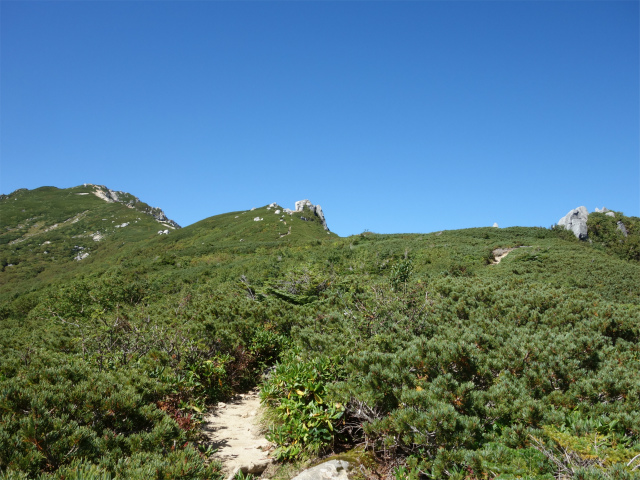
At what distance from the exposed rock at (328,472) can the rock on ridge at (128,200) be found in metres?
104

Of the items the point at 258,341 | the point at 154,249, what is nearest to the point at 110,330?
the point at 258,341

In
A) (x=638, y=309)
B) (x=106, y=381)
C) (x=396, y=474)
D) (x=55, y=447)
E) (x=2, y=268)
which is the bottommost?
(x=396, y=474)

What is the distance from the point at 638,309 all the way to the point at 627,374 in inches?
132

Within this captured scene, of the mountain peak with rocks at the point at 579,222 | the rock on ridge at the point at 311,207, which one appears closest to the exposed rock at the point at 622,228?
the mountain peak with rocks at the point at 579,222

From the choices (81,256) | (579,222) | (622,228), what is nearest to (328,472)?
(579,222)

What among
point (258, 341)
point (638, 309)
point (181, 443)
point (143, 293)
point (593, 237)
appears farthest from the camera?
point (593, 237)

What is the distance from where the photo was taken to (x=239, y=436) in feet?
18.0

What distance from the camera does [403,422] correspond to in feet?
12.0

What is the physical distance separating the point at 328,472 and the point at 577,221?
4533 centimetres

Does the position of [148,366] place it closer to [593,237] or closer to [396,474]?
[396,474]

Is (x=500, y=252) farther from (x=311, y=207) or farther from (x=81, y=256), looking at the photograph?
(x=81, y=256)

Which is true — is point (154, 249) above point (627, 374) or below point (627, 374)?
above

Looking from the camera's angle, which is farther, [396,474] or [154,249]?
[154,249]

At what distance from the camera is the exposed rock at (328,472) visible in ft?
12.7
